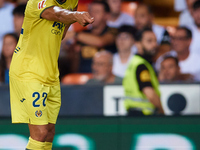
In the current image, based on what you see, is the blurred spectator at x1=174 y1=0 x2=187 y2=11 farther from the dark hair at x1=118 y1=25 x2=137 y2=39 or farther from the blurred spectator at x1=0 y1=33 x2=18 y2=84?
the blurred spectator at x1=0 y1=33 x2=18 y2=84

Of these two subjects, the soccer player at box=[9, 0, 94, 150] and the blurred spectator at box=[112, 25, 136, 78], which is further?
the blurred spectator at box=[112, 25, 136, 78]

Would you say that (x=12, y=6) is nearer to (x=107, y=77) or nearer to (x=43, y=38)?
(x=107, y=77)

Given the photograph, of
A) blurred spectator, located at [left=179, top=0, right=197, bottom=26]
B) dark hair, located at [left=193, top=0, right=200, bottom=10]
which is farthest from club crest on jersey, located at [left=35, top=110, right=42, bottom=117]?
dark hair, located at [left=193, top=0, right=200, bottom=10]

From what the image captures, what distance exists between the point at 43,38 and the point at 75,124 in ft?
4.87

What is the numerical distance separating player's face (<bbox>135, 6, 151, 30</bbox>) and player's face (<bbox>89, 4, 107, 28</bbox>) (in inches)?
19.1

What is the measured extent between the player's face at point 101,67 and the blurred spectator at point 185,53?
102 cm

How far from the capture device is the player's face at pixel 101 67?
5375 mm

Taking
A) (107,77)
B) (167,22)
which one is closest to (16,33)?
(107,77)

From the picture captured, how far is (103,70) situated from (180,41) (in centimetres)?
Result: 124

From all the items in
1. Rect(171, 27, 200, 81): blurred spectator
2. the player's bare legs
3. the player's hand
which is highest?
Rect(171, 27, 200, 81): blurred spectator

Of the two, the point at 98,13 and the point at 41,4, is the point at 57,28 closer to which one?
the point at 41,4

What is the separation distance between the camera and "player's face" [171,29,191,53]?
18.3 ft

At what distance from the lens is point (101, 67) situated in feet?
17.7

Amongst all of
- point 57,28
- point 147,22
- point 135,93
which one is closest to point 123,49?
point 147,22
